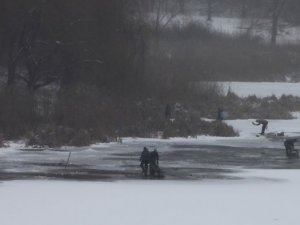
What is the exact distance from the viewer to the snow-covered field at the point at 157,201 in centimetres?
1698

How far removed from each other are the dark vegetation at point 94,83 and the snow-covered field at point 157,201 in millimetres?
12493

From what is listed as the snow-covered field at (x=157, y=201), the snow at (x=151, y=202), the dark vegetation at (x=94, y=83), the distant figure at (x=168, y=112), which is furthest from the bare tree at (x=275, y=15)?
the snow at (x=151, y=202)

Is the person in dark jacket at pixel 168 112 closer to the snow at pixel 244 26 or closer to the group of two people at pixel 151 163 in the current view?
the group of two people at pixel 151 163

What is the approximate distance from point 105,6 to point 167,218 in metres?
34.1

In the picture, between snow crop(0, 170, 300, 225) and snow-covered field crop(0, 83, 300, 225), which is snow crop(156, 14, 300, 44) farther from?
snow crop(0, 170, 300, 225)

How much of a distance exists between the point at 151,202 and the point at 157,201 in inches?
9.2

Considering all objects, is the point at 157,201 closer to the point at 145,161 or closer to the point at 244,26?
the point at 145,161

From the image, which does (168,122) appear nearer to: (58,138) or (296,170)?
(58,138)

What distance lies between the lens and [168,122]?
44375 millimetres

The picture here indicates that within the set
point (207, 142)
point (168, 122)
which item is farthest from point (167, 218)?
point (168, 122)

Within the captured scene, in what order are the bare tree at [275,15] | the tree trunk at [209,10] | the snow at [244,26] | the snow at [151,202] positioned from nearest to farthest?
the snow at [151,202]
the snow at [244,26]
the bare tree at [275,15]
the tree trunk at [209,10]

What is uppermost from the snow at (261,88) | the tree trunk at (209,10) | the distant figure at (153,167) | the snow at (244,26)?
the tree trunk at (209,10)

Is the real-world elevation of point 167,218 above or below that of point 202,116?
below

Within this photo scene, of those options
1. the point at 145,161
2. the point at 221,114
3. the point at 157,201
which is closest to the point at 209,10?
the point at 221,114
